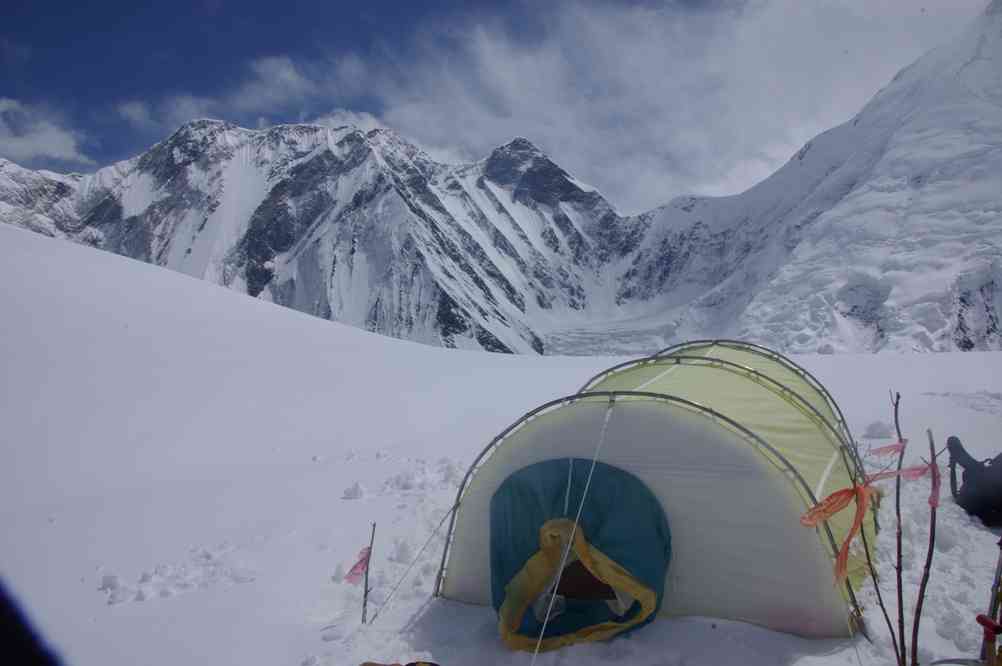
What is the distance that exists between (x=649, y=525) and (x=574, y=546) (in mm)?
654

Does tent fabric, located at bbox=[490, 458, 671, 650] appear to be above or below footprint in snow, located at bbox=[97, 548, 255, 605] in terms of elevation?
above

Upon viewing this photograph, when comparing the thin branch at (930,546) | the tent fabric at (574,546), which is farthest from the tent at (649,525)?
the thin branch at (930,546)

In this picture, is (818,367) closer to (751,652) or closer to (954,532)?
(954,532)

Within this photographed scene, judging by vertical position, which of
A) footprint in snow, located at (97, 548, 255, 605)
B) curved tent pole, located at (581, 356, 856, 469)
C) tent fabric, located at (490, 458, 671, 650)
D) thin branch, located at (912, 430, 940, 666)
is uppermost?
curved tent pole, located at (581, 356, 856, 469)

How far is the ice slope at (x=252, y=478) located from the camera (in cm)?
510

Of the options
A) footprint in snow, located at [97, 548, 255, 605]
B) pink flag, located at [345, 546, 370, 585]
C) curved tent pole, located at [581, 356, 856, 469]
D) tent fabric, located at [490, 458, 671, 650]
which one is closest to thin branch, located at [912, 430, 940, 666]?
tent fabric, located at [490, 458, 671, 650]

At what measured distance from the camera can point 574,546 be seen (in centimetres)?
514

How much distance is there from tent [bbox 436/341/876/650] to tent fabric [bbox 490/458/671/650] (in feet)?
0.03

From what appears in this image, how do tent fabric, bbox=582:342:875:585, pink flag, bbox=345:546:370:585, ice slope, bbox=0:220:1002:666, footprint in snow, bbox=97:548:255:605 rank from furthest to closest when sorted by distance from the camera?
1. pink flag, bbox=345:546:370:585
2. footprint in snow, bbox=97:548:255:605
3. tent fabric, bbox=582:342:875:585
4. ice slope, bbox=0:220:1002:666

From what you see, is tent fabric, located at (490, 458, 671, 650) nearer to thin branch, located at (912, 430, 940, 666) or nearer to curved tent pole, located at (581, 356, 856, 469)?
curved tent pole, located at (581, 356, 856, 469)

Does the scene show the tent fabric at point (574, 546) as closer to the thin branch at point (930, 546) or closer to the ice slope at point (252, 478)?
the ice slope at point (252, 478)

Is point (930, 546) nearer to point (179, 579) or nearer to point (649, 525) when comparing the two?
point (649, 525)

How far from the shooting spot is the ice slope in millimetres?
5102

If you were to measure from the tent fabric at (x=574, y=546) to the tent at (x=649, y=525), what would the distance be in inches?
0.4
